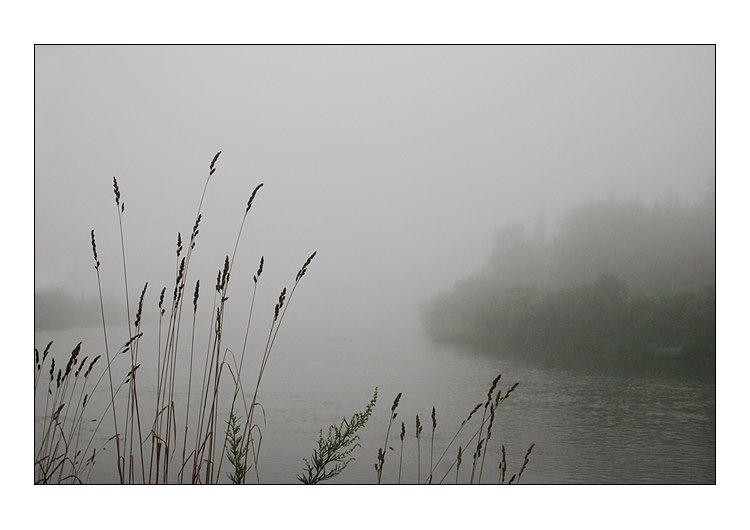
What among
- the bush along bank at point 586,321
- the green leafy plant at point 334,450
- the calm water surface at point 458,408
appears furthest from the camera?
the bush along bank at point 586,321

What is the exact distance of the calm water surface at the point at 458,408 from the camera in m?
2.43

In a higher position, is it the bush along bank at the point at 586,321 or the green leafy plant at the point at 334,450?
the bush along bank at the point at 586,321

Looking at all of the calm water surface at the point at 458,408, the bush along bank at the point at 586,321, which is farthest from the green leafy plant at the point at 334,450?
the bush along bank at the point at 586,321

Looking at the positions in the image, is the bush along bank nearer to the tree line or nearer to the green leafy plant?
the tree line

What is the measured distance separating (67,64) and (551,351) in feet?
8.14

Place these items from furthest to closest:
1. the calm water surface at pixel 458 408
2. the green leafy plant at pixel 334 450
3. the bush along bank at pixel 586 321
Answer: the bush along bank at pixel 586 321 < the calm water surface at pixel 458 408 < the green leafy plant at pixel 334 450

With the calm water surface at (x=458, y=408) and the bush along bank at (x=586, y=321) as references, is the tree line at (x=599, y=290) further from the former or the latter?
the calm water surface at (x=458, y=408)

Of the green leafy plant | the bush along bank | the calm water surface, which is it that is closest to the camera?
the green leafy plant

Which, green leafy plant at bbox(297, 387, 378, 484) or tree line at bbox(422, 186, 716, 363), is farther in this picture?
tree line at bbox(422, 186, 716, 363)

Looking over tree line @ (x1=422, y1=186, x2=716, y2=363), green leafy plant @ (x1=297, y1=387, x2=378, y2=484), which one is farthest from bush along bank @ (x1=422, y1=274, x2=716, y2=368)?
green leafy plant @ (x1=297, y1=387, x2=378, y2=484)

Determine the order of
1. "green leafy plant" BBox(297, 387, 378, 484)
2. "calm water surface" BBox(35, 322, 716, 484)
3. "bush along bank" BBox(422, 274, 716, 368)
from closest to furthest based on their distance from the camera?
1. "green leafy plant" BBox(297, 387, 378, 484)
2. "calm water surface" BBox(35, 322, 716, 484)
3. "bush along bank" BBox(422, 274, 716, 368)

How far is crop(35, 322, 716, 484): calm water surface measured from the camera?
7.96 feet

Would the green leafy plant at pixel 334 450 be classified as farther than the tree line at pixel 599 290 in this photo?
No

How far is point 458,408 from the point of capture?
2531 millimetres
